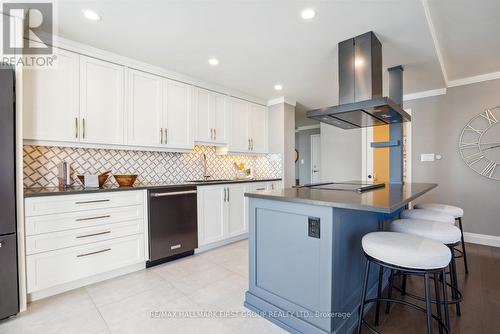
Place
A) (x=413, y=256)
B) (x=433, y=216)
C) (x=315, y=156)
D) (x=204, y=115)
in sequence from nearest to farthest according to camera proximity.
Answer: (x=413, y=256) < (x=433, y=216) < (x=204, y=115) < (x=315, y=156)

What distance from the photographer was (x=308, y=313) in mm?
1547

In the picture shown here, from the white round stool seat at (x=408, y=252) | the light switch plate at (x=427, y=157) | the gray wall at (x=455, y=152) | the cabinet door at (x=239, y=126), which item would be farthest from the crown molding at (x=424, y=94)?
the white round stool seat at (x=408, y=252)

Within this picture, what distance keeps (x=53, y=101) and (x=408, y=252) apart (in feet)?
10.2

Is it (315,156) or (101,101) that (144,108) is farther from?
(315,156)

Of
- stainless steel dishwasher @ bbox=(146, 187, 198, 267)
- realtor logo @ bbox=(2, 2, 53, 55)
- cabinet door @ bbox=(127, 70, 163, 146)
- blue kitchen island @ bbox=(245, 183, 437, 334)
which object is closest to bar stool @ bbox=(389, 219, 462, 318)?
blue kitchen island @ bbox=(245, 183, 437, 334)

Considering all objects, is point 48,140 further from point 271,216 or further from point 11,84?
point 271,216

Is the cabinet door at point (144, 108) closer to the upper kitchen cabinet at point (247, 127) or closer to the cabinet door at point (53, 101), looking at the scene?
the cabinet door at point (53, 101)

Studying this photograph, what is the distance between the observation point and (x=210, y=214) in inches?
126

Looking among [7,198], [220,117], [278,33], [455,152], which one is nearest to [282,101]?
[220,117]

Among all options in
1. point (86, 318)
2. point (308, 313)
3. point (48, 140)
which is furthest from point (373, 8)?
point (86, 318)

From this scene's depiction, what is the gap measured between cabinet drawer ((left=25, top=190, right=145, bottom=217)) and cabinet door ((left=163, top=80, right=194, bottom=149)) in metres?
0.88

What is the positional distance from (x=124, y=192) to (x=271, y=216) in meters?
1.61

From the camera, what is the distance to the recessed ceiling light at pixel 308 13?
1.91 meters

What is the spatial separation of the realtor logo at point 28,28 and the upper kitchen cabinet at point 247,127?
2.36 meters
